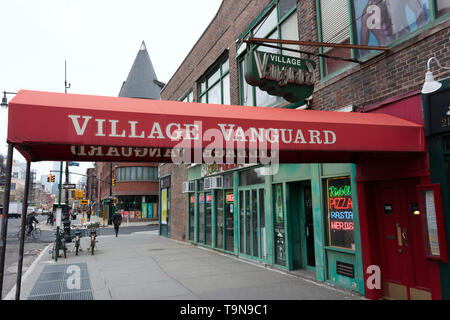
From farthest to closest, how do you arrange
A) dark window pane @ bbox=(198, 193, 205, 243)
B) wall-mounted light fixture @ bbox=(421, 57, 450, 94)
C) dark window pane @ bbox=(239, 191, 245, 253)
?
dark window pane @ bbox=(198, 193, 205, 243)
dark window pane @ bbox=(239, 191, 245, 253)
wall-mounted light fixture @ bbox=(421, 57, 450, 94)

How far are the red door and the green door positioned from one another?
4.05m

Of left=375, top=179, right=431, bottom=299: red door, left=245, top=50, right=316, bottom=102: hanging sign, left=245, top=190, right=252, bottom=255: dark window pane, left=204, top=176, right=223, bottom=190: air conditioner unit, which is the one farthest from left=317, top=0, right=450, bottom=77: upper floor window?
left=204, top=176, right=223, bottom=190: air conditioner unit

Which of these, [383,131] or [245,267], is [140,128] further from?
[245,267]

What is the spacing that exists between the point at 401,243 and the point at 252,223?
5155 millimetres

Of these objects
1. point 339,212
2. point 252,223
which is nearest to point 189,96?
point 252,223

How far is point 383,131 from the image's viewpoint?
509 centimetres

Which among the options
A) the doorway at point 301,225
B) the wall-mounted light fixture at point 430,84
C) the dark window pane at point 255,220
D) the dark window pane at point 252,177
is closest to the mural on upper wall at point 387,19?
the wall-mounted light fixture at point 430,84

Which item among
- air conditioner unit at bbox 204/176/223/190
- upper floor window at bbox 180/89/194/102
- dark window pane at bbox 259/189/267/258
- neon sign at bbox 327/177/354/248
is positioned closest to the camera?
neon sign at bbox 327/177/354/248

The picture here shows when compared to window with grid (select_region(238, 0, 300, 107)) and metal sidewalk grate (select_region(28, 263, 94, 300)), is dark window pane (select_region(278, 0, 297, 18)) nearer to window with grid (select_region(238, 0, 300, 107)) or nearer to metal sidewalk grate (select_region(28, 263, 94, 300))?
window with grid (select_region(238, 0, 300, 107))

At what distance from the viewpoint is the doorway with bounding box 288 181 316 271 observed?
8680 millimetres

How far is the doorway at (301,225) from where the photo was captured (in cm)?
868

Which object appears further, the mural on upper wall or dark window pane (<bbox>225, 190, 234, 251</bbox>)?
dark window pane (<bbox>225, 190, 234, 251</bbox>)

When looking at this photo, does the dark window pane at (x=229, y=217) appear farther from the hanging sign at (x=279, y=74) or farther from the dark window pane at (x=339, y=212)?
the hanging sign at (x=279, y=74)

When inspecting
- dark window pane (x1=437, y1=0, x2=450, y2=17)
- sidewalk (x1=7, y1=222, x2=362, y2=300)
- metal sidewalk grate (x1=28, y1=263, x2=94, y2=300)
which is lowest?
metal sidewalk grate (x1=28, y1=263, x2=94, y2=300)
